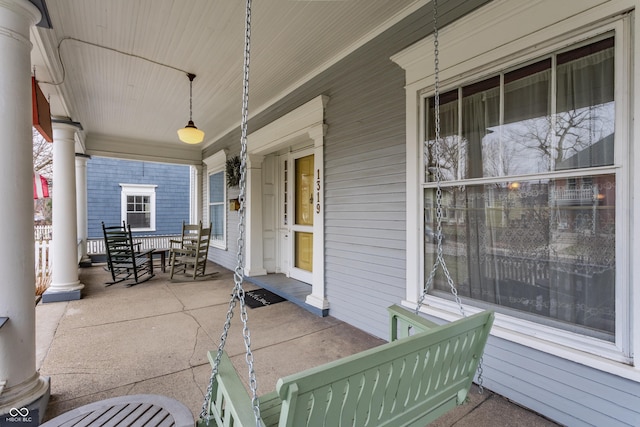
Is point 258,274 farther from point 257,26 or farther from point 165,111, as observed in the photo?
point 257,26

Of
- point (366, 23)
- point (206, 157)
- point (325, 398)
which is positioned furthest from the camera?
point (206, 157)

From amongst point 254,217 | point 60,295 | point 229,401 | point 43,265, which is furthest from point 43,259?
point 229,401

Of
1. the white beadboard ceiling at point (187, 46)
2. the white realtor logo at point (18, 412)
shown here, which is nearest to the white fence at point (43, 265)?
the white beadboard ceiling at point (187, 46)

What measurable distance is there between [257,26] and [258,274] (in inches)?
146

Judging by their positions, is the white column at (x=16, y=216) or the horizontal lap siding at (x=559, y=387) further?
the white column at (x=16, y=216)

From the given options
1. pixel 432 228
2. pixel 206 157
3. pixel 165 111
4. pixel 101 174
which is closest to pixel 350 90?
pixel 432 228

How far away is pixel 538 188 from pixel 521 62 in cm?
82

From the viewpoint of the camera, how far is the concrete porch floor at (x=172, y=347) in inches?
78.4

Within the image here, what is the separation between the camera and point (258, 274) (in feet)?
16.9

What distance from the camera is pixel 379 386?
3.50 feet

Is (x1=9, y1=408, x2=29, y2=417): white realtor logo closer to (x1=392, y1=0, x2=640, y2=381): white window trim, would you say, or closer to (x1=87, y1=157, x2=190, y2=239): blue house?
(x1=392, y1=0, x2=640, y2=381): white window trim

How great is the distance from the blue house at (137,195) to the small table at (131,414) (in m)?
9.29

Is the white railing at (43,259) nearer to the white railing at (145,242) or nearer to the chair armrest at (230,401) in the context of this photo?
the white railing at (145,242)

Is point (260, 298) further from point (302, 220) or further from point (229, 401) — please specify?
point (229, 401)
